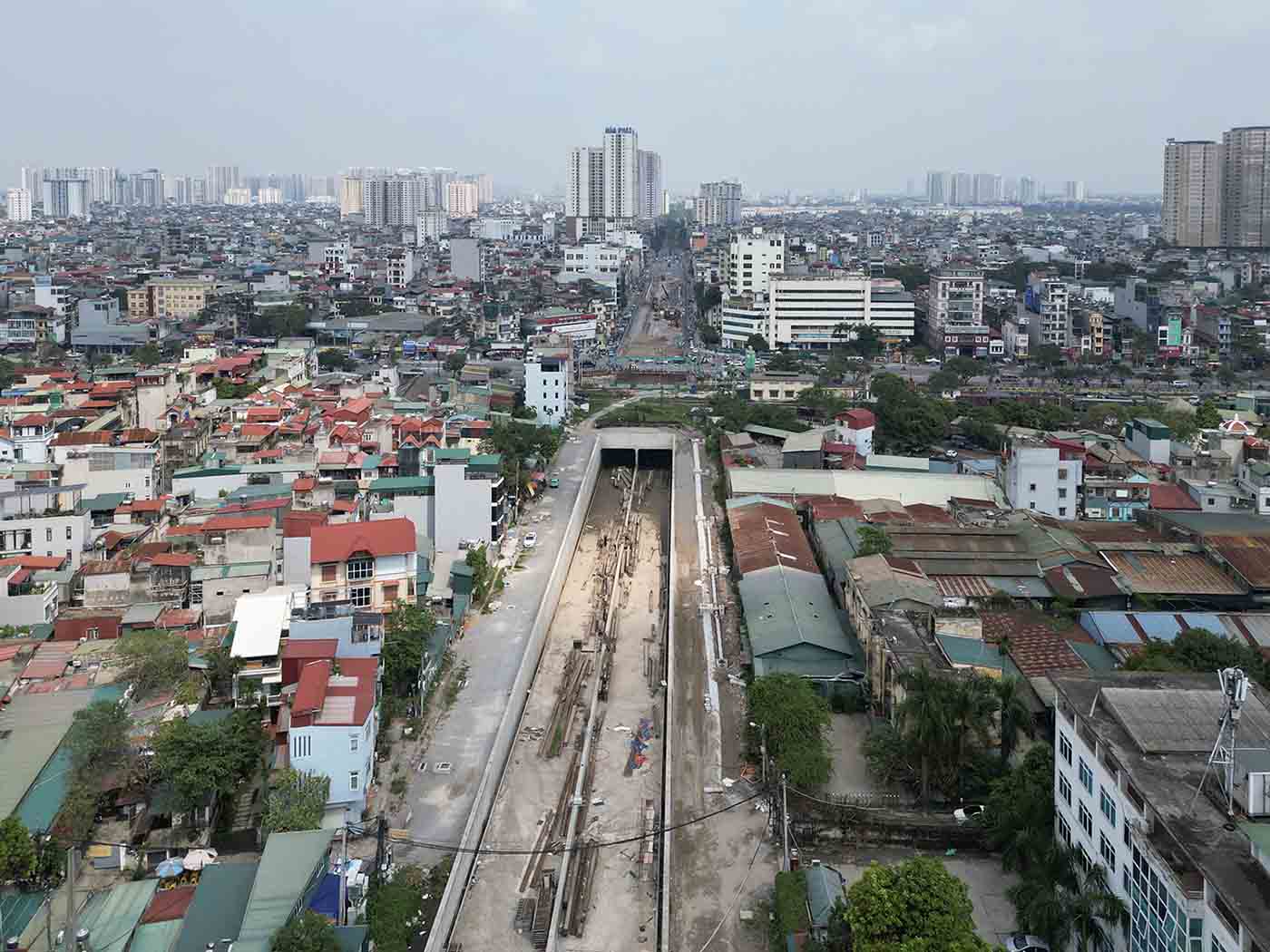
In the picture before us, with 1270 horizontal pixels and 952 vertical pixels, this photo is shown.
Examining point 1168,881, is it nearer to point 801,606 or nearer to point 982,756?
point 982,756

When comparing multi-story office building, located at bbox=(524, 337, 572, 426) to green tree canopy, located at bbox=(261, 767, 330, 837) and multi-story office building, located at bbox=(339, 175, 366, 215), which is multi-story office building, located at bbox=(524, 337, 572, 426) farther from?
multi-story office building, located at bbox=(339, 175, 366, 215)

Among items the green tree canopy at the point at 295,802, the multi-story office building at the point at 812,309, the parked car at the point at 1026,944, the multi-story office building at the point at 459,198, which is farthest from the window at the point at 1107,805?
the multi-story office building at the point at 459,198

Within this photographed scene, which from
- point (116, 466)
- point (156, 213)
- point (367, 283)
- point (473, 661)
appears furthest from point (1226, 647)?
point (156, 213)

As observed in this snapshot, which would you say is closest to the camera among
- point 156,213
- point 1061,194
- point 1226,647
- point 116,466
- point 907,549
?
point 1226,647

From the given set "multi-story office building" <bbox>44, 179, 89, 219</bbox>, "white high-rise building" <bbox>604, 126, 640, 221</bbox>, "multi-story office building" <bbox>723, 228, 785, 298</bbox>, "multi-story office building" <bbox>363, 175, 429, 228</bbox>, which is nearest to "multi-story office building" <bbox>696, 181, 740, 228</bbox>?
"white high-rise building" <bbox>604, 126, 640, 221</bbox>

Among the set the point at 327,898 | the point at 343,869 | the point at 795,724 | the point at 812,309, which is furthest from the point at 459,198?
the point at 327,898
